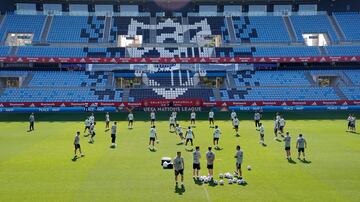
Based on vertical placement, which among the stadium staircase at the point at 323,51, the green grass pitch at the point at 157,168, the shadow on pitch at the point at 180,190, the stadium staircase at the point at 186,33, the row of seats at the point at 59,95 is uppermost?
the stadium staircase at the point at 186,33

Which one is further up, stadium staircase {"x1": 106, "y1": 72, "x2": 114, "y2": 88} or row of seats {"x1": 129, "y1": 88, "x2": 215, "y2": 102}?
stadium staircase {"x1": 106, "y1": 72, "x2": 114, "y2": 88}

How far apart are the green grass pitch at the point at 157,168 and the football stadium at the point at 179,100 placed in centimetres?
10

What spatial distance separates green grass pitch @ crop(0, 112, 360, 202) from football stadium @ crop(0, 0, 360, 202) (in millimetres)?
103

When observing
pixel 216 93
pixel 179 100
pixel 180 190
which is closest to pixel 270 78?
pixel 216 93

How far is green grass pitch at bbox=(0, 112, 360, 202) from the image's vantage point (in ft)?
53.6

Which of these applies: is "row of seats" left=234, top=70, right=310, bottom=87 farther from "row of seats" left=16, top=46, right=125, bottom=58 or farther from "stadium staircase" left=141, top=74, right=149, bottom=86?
"row of seats" left=16, top=46, right=125, bottom=58

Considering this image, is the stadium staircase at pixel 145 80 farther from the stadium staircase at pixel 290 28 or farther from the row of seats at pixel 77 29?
the stadium staircase at pixel 290 28

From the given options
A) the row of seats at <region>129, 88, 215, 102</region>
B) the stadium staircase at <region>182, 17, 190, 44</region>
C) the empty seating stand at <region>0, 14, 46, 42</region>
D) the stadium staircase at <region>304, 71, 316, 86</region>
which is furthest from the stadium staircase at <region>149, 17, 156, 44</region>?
the stadium staircase at <region>304, 71, 316, 86</region>

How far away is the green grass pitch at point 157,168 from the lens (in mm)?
16344

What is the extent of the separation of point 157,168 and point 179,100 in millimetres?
30468

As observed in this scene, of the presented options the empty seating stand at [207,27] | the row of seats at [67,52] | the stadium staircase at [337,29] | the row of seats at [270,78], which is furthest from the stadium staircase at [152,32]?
the stadium staircase at [337,29]

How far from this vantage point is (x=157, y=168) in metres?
20.7

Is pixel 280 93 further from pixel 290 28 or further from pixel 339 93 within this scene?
pixel 290 28

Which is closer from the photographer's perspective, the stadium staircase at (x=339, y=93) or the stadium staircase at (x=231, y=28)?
the stadium staircase at (x=339, y=93)
